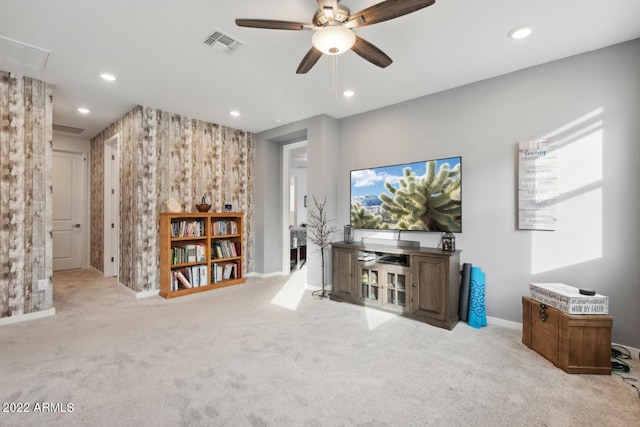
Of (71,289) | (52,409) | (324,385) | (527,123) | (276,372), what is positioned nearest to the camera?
(52,409)

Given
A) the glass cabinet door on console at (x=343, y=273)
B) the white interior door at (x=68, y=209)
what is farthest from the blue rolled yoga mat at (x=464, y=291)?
the white interior door at (x=68, y=209)

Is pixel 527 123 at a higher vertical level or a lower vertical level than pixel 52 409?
higher

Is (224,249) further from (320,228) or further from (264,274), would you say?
(320,228)

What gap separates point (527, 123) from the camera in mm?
2887

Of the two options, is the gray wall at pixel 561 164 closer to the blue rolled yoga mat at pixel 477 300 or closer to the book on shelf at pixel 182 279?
the blue rolled yoga mat at pixel 477 300

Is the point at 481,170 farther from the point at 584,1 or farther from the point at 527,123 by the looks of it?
the point at 584,1

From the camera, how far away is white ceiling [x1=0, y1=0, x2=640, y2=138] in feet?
6.82

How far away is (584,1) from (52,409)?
428cm

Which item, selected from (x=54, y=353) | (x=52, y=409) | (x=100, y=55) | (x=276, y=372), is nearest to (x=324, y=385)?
(x=276, y=372)

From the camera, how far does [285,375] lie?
2.05 metres

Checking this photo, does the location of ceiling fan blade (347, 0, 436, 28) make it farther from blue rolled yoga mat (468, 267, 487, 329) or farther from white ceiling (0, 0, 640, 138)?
blue rolled yoga mat (468, 267, 487, 329)

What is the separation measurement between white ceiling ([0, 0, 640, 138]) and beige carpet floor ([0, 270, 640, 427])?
261 centimetres

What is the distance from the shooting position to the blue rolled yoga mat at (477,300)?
296cm

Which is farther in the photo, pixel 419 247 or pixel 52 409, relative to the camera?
pixel 419 247
